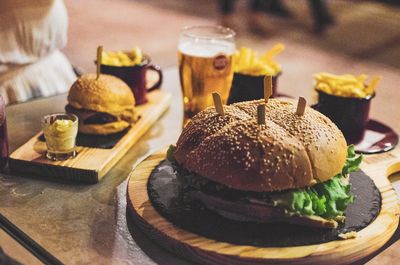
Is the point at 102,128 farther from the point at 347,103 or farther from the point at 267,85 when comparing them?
the point at 347,103

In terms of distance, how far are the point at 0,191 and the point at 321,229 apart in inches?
27.6

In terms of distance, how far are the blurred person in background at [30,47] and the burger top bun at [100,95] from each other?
2.26 ft

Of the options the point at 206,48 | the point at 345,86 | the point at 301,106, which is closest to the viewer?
the point at 301,106

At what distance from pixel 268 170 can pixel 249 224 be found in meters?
0.12

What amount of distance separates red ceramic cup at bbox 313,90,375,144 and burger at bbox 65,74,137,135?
20.9 inches

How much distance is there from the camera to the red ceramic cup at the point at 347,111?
60.7 inches

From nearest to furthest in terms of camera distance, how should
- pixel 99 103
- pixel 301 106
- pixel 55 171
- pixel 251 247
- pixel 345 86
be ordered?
pixel 251 247, pixel 301 106, pixel 55 171, pixel 99 103, pixel 345 86

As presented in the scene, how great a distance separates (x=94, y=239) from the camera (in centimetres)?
110

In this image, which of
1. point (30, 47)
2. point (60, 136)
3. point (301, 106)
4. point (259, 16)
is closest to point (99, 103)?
point (60, 136)

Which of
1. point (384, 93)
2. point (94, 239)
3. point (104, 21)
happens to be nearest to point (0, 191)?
point (94, 239)

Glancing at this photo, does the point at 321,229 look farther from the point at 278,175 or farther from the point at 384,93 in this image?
the point at 384,93

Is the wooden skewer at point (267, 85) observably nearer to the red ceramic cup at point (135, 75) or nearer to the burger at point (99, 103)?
the burger at point (99, 103)

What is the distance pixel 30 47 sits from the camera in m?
2.13

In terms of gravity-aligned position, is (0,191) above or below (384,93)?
above
